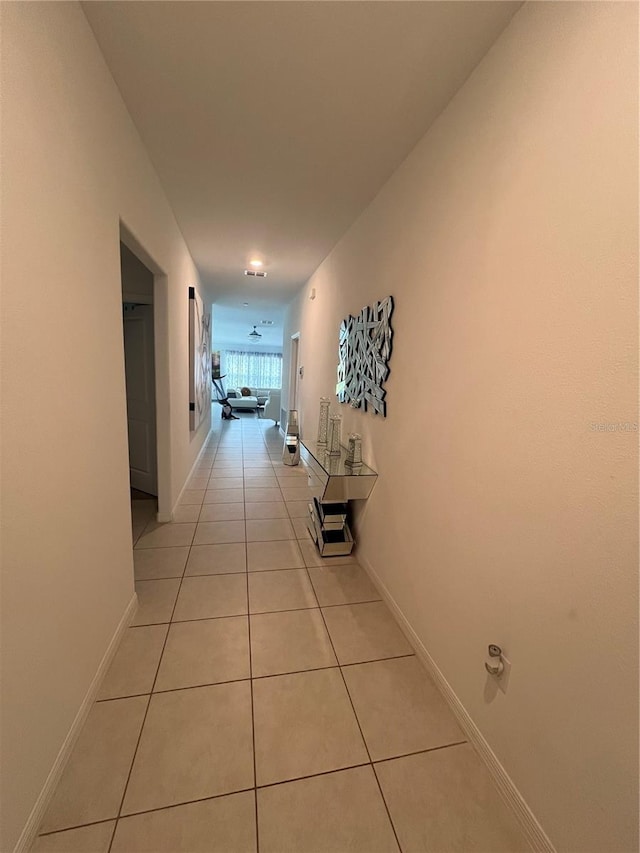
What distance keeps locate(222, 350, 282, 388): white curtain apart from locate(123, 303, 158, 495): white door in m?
9.83

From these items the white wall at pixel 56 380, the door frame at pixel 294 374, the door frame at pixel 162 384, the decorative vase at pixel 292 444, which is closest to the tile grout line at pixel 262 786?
the white wall at pixel 56 380

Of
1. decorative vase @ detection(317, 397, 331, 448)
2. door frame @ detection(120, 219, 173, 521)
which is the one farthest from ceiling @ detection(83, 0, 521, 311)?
decorative vase @ detection(317, 397, 331, 448)

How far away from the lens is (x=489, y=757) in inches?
45.6

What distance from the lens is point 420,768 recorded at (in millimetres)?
1158

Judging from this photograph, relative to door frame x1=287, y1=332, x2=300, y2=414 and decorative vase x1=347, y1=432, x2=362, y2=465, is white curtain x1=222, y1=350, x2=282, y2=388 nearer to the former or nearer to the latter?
door frame x1=287, y1=332, x2=300, y2=414

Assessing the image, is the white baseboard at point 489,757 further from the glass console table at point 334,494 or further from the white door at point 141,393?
the white door at point 141,393

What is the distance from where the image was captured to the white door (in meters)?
3.26

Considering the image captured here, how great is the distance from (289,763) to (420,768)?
47 cm

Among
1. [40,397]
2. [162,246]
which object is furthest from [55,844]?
[162,246]

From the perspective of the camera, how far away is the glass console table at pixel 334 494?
225 cm

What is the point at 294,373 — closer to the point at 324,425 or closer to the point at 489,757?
the point at 324,425

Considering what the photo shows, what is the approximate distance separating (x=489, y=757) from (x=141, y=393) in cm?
367

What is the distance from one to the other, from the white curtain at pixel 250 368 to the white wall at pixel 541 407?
39.5ft

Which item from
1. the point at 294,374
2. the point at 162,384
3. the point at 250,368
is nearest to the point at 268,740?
the point at 162,384
